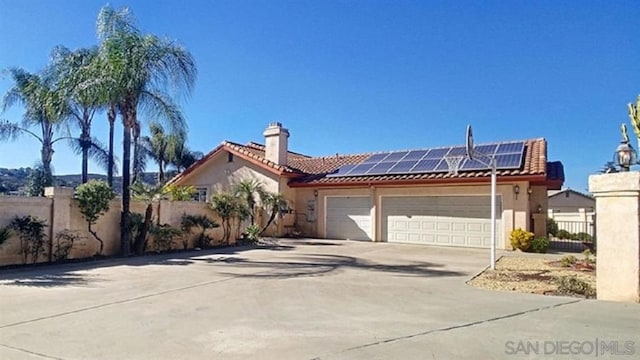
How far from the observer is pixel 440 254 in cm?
1689

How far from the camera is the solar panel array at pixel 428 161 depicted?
1986 centimetres

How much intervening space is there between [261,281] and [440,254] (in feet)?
28.5

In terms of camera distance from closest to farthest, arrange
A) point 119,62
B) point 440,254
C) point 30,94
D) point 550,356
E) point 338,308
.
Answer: point 550,356
point 338,308
point 119,62
point 440,254
point 30,94

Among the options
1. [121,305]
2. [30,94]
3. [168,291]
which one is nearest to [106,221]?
[168,291]

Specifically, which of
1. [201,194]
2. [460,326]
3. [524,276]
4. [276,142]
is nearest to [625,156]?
[524,276]

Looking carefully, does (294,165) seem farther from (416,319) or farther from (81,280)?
(416,319)

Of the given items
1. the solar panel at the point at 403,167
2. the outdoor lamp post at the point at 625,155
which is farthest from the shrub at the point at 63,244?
the outdoor lamp post at the point at 625,155

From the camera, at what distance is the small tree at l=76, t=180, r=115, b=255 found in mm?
14531

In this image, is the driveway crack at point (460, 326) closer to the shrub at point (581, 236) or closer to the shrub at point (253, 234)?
the shrub at point (253, 234)

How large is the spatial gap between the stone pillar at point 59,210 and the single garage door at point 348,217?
1285cm

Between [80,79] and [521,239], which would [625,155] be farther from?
[80,79]

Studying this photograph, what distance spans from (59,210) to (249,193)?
1078 centimetres

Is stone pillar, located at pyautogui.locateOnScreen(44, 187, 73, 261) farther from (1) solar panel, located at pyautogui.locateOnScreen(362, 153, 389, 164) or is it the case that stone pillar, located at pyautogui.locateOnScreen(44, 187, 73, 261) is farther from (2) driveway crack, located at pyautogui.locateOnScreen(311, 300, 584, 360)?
(1) solar panel, located at pyautogui.locateOnScreen(362, 153, 389, 164)

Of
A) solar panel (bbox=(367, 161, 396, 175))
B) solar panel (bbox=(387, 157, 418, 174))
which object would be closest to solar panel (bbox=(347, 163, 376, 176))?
solar panel (bbox=(367, 161, 396, 175))
